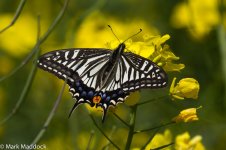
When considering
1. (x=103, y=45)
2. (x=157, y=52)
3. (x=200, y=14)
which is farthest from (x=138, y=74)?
(x=200, y=14)

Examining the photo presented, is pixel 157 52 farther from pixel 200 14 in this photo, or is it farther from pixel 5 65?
pixel 200 14

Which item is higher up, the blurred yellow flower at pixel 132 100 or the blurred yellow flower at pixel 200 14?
the blurred yellow flower at pixel 132 100

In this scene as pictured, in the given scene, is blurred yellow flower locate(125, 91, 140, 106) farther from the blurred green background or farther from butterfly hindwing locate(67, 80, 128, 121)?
the blurred green background

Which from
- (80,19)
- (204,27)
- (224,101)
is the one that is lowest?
(224,101)

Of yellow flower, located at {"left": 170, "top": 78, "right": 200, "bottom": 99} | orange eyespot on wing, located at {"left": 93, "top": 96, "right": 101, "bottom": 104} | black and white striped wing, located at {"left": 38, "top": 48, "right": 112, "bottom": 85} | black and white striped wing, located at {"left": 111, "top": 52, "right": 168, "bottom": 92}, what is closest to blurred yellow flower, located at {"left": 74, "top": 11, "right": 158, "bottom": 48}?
black and white striped wing, located at {"left": 38, "top": 48, "right": 112, "bottom": 85}

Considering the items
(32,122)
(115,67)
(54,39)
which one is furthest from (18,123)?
(115,67)

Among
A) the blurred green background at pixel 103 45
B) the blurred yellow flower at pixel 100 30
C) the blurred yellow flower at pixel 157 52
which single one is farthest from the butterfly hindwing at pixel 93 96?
the blurred yellow flower at pixel 100 30

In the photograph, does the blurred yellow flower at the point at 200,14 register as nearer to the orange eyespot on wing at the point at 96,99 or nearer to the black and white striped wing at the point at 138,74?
the black and white striped wing at the point at 138,74

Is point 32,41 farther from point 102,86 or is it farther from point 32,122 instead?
point 102,86
